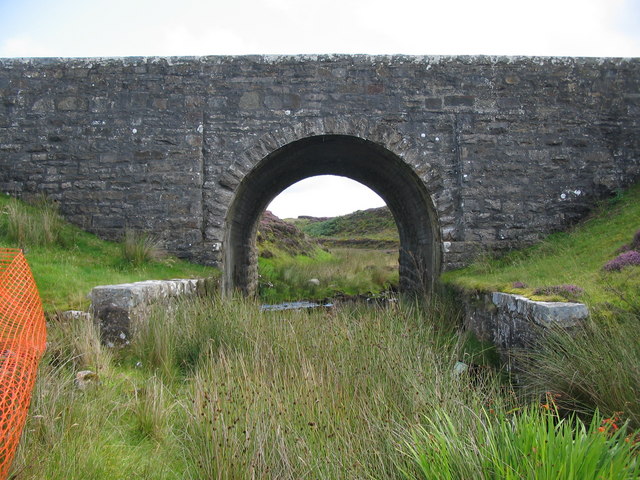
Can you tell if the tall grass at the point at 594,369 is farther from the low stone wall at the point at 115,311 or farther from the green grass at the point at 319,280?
the green grass at the point at 319,280

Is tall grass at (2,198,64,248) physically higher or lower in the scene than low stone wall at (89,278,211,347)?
higher

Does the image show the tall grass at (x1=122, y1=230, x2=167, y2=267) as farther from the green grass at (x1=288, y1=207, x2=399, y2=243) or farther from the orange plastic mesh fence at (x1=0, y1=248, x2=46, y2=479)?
the green grass at (x1=288, y1=207, x2=399, y2=243)

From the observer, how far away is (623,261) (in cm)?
504

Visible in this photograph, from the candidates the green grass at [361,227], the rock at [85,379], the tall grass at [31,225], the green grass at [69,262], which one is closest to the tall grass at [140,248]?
the green grass at [69,262]

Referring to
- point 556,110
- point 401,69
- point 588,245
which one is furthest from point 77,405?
point 556,110

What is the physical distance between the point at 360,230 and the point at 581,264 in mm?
34407

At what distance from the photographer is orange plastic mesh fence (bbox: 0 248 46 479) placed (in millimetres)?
2121

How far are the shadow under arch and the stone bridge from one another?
1.03 ft

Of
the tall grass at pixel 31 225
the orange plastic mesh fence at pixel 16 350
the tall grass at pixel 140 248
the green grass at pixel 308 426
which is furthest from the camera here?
the tall grass at pixel 140 248

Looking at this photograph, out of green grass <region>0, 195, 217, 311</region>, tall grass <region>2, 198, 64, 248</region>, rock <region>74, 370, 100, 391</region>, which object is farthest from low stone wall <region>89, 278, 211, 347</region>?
tall grass <region>2, 198, 64, 248</region>

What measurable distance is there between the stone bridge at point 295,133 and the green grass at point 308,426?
397cm

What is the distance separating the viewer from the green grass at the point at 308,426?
1912 millimetres

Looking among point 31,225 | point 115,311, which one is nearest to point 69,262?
point 31,225

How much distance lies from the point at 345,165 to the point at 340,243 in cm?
2618
